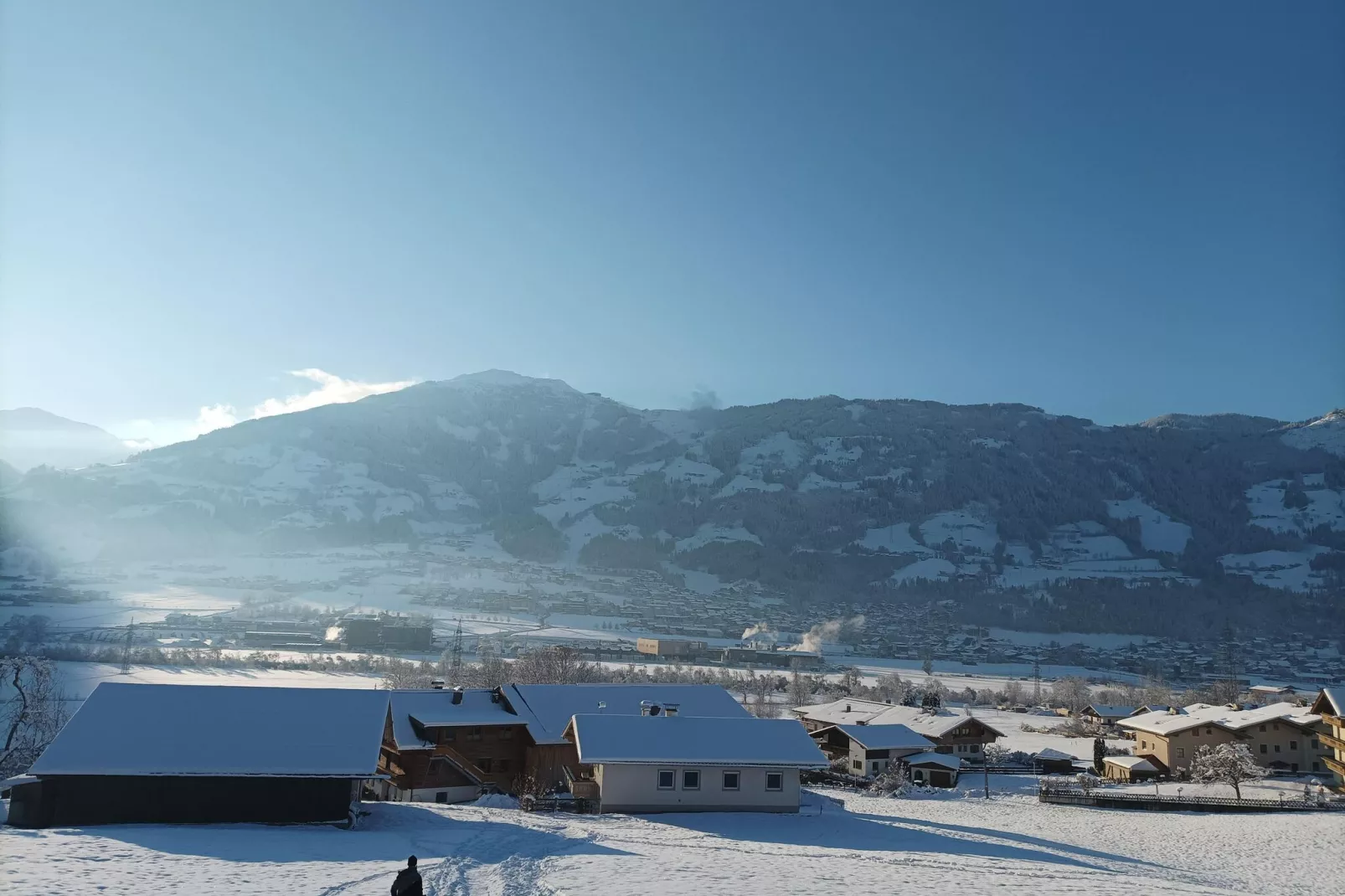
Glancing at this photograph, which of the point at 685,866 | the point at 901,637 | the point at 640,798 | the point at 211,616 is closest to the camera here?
the point at 685,866

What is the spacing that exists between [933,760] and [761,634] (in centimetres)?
9064

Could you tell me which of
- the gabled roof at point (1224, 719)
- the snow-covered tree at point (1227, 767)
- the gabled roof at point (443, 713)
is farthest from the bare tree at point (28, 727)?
the gabled roof at point (1224, 719)

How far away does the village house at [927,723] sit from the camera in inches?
1762

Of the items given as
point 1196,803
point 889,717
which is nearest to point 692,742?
point 1196,803

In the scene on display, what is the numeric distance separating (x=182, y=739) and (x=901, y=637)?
130 m

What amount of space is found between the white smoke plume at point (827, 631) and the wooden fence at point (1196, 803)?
85.6m

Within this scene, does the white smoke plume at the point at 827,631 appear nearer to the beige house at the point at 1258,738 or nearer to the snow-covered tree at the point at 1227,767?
the beige house at the point at 1258,738

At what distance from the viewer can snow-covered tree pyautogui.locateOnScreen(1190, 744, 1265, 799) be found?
33.2 m

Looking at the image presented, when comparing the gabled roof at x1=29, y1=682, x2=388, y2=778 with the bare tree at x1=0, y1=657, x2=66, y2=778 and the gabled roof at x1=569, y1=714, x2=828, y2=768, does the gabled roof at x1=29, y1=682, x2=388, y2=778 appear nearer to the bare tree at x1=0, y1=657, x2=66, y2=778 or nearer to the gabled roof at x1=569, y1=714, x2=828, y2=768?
the gabled roof at x1=569, y1=714, x2=828, y2=768

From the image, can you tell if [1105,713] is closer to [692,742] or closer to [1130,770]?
[1130,770]

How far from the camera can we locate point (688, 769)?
23.7m

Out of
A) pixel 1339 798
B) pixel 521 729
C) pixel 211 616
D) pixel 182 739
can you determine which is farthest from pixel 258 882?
pixel 211 616

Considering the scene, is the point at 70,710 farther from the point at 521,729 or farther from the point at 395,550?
the point at 395,550

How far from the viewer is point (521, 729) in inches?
1237
